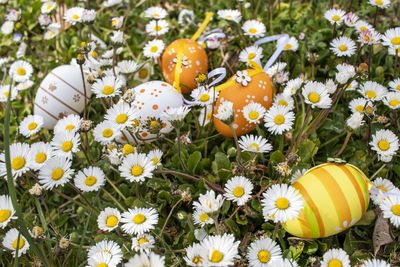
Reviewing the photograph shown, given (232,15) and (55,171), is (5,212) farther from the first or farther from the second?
(232,15)

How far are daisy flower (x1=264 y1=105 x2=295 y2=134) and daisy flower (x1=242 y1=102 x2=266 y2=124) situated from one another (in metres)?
0.03

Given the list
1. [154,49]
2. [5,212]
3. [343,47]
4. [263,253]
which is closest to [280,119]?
[263,253]

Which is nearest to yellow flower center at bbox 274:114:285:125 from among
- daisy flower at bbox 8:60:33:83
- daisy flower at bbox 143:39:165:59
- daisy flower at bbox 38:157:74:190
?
daisy flower at bbox 143:39:165:59

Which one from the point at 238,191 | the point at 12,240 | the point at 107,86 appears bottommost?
the point at 12,240

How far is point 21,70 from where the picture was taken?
2469 millimetres

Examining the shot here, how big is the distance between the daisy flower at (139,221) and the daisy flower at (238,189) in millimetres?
325

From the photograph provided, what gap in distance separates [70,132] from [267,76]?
3.27 ft

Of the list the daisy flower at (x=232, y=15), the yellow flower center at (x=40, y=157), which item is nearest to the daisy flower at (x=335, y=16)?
the daisy flower at (x=232, y=15)

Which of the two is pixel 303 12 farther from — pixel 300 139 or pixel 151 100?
pixel 151 100

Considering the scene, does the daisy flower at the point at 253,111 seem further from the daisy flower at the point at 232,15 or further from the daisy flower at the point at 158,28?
the daisy flower at the point at 158,28

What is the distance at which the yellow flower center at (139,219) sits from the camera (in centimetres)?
149

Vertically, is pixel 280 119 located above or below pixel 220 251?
above

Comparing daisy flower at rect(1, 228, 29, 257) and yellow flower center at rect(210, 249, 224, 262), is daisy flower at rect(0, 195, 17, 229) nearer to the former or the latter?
daisy flower at rect(1, 228, 29, 257)

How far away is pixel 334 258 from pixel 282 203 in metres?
0.30
